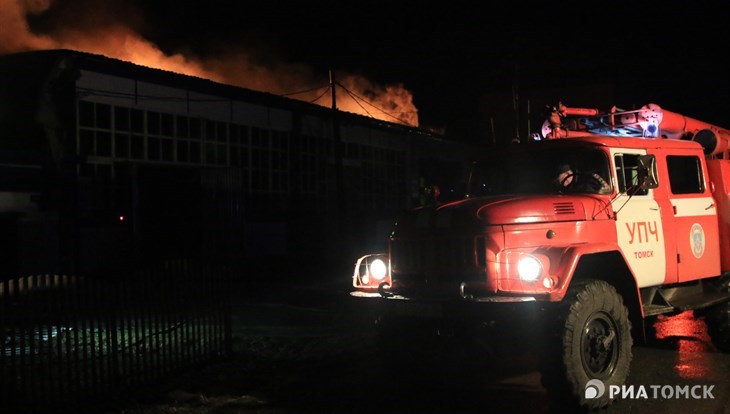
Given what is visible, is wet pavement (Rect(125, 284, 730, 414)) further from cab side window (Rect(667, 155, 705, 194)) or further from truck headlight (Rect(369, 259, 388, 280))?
cab side window (Rect(667, 155, 705, 194))

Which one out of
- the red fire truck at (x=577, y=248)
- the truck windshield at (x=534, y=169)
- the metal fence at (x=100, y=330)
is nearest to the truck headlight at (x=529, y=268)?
the red fire truck at (x=577, y=248)

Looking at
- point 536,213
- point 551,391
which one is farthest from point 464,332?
point 536,213

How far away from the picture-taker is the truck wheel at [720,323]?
27.9ft

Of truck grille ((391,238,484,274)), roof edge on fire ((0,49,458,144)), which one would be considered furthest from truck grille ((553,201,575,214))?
roof edge on fire ((0,49,458,144))

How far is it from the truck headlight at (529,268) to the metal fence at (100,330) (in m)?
4.07

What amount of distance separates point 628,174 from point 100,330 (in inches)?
231

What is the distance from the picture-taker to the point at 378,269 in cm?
750

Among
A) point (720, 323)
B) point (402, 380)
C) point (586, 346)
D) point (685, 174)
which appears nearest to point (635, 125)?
point (685, 174)

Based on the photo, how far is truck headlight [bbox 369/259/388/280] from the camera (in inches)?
293

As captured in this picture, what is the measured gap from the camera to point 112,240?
17766mm

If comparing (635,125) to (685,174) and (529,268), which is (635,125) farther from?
(529,268)

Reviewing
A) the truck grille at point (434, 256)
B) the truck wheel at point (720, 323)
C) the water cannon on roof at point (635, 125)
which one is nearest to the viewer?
the truck grille at point (434, 256)

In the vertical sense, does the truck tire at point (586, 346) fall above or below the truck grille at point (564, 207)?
below

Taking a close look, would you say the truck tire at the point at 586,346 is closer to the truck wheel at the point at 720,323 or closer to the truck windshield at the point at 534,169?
the truck windshield at the point at 534,169
